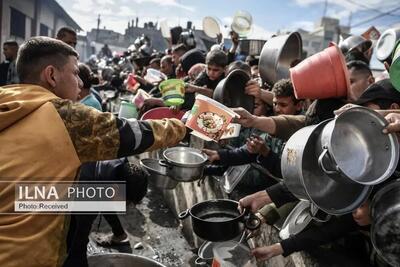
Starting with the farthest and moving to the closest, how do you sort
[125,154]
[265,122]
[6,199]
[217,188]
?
[217,188], [265,122], [125,154], [6,199]

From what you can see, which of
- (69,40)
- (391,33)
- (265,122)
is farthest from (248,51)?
(265,122)

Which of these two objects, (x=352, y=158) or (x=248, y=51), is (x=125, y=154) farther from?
(x=248, y=51)

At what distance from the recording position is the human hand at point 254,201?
2.24m

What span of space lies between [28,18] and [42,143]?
790 inches

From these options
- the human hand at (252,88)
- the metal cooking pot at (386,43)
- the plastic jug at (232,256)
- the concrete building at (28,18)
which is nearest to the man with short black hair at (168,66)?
the metal cooking pot at (386,43)

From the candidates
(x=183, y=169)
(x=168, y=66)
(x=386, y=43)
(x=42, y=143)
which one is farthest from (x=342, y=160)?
(x=168, y=66)

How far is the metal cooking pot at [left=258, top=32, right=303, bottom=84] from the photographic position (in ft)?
11.7

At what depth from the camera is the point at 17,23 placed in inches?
654

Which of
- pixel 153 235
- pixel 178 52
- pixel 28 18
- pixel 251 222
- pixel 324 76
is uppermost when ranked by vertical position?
pixel 28 18

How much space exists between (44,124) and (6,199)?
0.39m

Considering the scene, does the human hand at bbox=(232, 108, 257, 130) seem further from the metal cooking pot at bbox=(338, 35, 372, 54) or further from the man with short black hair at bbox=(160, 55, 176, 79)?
the man with short black hair at bbox=(160, 55, 176, 79)

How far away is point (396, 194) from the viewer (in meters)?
1.50

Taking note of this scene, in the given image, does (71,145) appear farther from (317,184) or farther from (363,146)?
(363,146)

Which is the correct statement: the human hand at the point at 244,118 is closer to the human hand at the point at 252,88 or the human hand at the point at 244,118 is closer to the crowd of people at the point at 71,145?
the crowd of people at the point at 71,145
